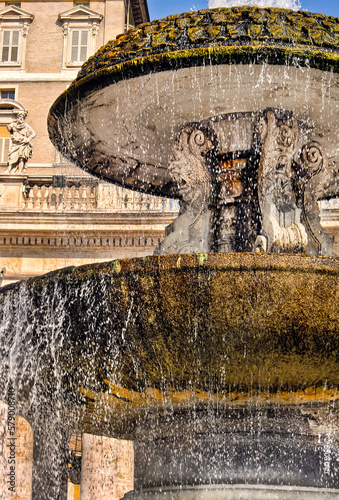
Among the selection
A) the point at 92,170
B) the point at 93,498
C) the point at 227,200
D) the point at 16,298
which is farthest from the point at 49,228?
the point at 16,298

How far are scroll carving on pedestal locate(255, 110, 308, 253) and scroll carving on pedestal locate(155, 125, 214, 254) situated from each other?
442mm

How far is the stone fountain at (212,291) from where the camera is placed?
173 inches

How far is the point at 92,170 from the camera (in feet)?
23.9

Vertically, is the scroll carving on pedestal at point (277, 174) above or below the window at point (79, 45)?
below

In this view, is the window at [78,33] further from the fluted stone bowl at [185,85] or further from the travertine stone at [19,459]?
the fluted stone bowl at [185,85]

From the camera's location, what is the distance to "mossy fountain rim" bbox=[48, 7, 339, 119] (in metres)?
5.35

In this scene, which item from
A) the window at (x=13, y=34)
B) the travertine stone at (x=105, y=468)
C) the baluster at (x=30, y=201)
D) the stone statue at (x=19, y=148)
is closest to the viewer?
the travertine stone at (x=105, y=468)

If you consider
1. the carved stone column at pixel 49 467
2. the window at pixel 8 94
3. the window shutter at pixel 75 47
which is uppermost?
the window shutter at pixel 75 47

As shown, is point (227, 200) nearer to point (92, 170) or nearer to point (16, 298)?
point (92, 170)

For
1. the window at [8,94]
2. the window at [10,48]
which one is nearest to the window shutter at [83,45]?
the window at [10,48]

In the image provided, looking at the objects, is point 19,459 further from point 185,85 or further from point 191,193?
point 185,85

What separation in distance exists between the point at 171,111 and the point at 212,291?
8.53 ft

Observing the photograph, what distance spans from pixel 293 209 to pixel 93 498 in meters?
10.2

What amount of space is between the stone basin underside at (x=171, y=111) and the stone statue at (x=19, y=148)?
13124mm
